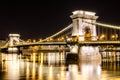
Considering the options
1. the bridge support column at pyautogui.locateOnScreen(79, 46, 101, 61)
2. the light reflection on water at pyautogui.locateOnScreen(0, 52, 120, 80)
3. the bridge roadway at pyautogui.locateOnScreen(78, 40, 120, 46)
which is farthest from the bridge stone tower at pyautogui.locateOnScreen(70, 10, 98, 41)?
the light reflection on water at pyautogui.locateOnScreen(0, 52, 120, 80)

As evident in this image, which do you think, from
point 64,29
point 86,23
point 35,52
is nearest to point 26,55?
point 35,52

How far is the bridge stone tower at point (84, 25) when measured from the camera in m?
63.0

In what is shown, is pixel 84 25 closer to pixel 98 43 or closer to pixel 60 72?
pixel 98 43

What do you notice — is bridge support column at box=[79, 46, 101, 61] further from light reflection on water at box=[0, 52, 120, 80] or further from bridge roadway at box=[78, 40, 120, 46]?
light reflection on water at box=[0, 52, 120, 80]

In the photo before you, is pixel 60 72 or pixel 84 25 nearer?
pixel 60 72

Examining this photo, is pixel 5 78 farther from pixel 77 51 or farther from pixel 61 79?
pixel 77 51

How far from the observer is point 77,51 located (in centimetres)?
5962

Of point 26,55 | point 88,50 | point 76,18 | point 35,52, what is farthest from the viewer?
point 26,55

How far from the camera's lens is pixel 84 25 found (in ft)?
213

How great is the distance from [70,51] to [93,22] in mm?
6388

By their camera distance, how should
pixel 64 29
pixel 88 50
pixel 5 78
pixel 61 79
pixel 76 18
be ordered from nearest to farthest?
pixel 61 79
pixel 5 78
pixel 88 50
pixel 76 18
pixel 64 29

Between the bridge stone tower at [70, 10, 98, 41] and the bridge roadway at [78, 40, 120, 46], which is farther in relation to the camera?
the bridge stone tower at [70, 10, 98, 41]

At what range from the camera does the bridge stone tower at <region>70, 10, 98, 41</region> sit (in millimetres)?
62953

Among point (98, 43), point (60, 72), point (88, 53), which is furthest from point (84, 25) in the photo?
point (60, 72)
